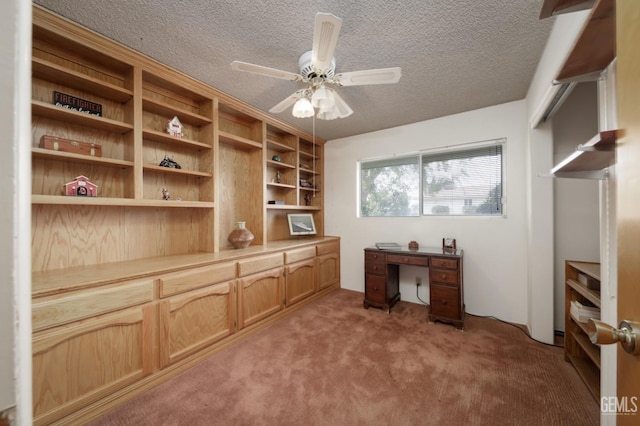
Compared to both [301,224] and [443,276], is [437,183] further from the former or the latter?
[301,224]

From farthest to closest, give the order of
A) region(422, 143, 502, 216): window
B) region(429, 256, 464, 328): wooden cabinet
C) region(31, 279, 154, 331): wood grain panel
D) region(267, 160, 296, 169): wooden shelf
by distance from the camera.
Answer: region(267, 160, 296, 169): wooden shelf, region(422, 143, 502, 216): window, region(429, 256, 464, 328): wooden cabinet, region(31, 279, 154, 331): wood grain panel

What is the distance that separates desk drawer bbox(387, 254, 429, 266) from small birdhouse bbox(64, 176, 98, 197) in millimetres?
2776

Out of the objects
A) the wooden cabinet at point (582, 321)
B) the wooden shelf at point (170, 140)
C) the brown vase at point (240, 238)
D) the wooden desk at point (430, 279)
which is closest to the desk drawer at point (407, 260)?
the wooden desk at point (430, 279)

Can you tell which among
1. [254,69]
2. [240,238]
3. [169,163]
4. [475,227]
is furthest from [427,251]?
[169,163]

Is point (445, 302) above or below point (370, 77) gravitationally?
below

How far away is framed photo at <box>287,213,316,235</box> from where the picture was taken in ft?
11.6

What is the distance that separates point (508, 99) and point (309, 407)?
10.8ft

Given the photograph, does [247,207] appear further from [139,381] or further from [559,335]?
[559,335]

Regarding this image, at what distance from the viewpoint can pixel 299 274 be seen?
9.96ft

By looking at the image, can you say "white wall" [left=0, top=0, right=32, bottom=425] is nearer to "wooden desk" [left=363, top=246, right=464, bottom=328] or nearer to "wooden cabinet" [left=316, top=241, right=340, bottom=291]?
"wooden desk" [left=363, top=246, right=464, bottom=328]

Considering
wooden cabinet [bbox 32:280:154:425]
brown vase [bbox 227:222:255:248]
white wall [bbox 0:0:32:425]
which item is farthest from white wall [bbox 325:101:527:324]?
white wall [bbox 0:0:32:425]

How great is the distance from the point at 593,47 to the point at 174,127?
106 inches

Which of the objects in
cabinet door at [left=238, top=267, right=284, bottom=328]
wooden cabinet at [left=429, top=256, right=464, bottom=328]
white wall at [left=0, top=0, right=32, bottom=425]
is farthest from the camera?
wooden cabinet at [left=429, top=256, right=464, bottom=328]

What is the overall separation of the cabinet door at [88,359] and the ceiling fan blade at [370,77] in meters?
2.01
